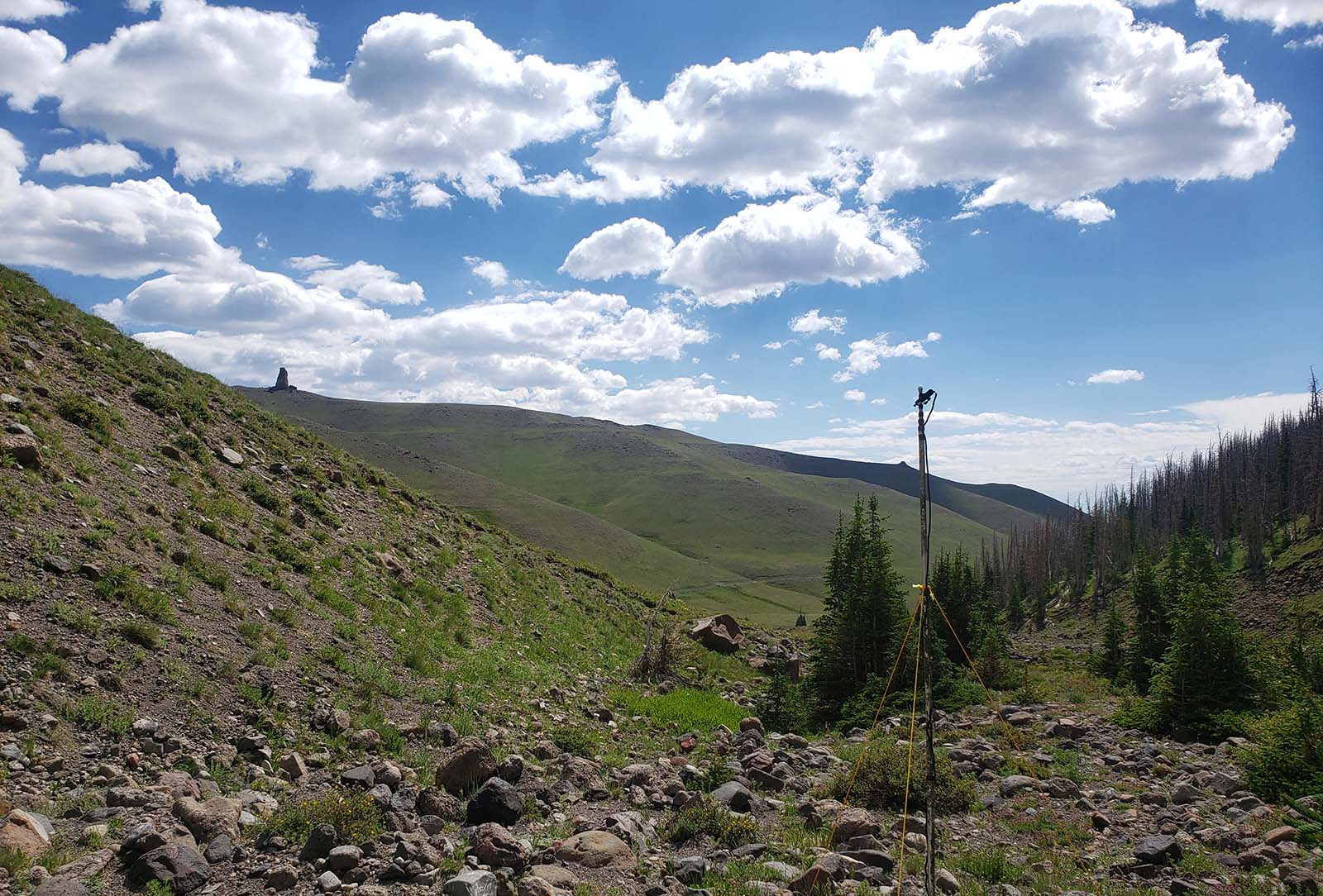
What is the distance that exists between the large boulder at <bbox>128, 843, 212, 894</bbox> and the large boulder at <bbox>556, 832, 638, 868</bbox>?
4180 millimetres

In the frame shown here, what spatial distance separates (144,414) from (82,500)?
302 inches

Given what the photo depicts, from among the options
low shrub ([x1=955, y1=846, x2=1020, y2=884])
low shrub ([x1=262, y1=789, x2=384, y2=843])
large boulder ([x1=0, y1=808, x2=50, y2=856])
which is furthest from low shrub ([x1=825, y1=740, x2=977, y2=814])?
large boulder ([x1=0, y1=808, x2=50, y2=856])

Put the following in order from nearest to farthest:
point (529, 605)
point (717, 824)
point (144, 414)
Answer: point (717, 824) → point (144, 414) → point (529, 605)

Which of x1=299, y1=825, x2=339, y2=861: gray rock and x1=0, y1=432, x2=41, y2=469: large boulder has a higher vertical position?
x1=0, y1=432, x2=41, y2=469: large boulder

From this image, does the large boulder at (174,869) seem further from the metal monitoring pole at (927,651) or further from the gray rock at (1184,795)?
the gray rock at (1184,795)

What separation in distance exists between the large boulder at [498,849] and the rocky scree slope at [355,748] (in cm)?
4

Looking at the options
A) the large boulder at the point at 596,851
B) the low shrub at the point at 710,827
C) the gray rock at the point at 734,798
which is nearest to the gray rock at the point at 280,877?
the large boulder at the point at 596,851

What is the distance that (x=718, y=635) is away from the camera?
122 feet

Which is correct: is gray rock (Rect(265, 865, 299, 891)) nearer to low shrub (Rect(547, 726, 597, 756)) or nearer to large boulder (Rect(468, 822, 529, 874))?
large boulder (Rect(468, 822, 529, 874))

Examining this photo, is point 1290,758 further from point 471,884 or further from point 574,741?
point 471,884

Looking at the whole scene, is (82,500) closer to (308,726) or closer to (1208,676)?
(308,726)

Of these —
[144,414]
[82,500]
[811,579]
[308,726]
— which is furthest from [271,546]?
[811,579]

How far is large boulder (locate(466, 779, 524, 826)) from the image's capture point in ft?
33.9

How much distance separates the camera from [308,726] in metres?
12.0
